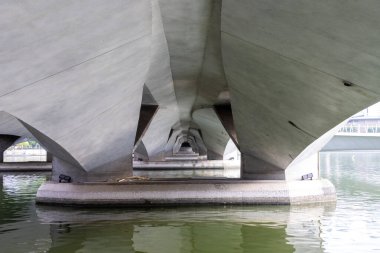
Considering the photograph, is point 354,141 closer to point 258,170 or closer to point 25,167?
point 25,167

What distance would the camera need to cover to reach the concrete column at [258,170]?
2355 centimetres

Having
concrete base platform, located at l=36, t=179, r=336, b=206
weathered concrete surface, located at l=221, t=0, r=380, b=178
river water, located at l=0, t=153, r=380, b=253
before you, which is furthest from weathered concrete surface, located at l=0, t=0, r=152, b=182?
river water, located at l=0, t=153, r=380, b=253

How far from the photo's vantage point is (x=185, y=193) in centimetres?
2006

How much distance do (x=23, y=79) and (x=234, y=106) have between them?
1131 centimetres

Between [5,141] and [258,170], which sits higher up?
[5,141]

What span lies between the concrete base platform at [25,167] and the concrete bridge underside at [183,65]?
76.2 feet

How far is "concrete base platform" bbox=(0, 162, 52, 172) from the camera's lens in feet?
144

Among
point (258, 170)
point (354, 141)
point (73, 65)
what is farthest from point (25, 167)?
point (354, 141)

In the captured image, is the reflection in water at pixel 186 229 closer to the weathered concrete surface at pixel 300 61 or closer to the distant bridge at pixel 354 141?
the weathered concrete surface at pixel 300 61

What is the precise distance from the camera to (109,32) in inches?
447

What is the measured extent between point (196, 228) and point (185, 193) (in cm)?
550

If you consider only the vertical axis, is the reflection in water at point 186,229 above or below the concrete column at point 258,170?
below

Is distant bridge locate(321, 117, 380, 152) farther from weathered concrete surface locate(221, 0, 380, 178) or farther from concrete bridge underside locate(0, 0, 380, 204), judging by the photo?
weathered concrete surface locate(221, 0, 380, 178)

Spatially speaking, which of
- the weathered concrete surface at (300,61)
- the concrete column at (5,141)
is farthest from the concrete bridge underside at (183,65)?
the concrete column at (5,141)
